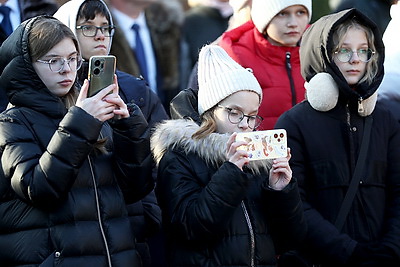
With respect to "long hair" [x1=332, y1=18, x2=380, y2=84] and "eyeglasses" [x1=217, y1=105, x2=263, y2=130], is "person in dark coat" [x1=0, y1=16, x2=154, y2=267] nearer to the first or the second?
"eyeglasses" [x1=217, y1=105, x2=263, y2=130]

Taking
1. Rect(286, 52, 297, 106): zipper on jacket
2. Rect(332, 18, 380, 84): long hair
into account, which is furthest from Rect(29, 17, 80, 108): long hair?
Rect(286, 52, 297, 106): zipper on jacket

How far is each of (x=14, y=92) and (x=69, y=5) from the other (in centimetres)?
144

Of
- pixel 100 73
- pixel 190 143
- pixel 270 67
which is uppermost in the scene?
pixel 100 73

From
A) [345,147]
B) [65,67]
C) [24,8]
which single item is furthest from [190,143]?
[24,8]

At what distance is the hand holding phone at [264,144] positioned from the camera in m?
4.99

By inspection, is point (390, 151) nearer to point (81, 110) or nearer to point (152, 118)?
point (152, 118)

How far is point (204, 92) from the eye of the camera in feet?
17.8

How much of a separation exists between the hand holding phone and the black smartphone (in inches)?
28.8

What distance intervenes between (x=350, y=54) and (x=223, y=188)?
158 centimetres

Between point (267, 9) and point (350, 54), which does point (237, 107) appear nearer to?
point (350, 54)

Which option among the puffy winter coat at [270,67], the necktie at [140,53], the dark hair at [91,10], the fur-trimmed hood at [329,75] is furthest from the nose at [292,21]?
the dark hair at [91,10]

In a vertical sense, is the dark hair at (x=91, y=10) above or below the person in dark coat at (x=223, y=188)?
above

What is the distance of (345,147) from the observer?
18.9 ft

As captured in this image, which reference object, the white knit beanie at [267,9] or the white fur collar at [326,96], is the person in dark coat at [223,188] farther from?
the white knit beanie at [267,9]
